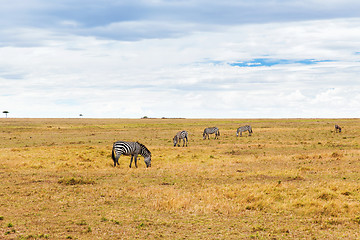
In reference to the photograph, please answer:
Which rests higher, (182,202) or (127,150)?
(127,150)

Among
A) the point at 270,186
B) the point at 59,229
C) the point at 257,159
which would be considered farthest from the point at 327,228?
the point at 257,159

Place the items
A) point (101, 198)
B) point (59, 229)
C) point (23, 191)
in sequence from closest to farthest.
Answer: point (59, 229)
point (101, 198)
point (23, 191)

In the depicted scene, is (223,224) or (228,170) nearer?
(223,224)

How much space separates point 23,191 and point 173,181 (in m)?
7.57

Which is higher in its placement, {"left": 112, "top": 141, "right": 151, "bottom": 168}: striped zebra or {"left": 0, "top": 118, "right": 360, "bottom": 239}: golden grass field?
{"left": 112, "top": 141, "right": 151, "bottom": 168}: striped zebra

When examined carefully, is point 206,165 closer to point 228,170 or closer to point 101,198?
point 228,170

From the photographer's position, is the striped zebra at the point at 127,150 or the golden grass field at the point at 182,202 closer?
the golden grass field at the point at 182,202

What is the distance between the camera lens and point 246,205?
48.0 ft

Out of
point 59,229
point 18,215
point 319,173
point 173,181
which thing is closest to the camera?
point 59,229

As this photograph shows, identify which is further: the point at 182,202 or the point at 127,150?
the point at 127,150

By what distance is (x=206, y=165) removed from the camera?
27203 millimetres

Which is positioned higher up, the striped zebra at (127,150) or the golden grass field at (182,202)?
the striped zebra at (127,150)

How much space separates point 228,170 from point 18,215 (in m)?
14.0

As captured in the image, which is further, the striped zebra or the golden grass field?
Answer: the striped zebra
